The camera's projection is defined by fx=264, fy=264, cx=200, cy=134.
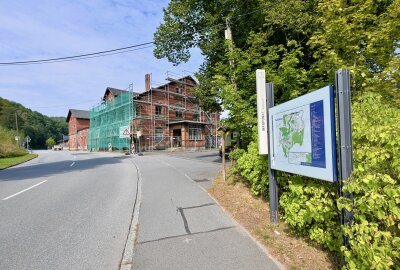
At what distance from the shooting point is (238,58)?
8305 mm

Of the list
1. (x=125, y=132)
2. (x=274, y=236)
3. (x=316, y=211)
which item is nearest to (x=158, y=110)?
(x=125, y=132)

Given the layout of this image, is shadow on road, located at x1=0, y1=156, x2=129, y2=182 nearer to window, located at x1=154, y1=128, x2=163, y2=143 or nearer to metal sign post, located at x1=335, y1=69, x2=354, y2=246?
metal sign post, located at x1=335, y1=69, x2=354, y2=246

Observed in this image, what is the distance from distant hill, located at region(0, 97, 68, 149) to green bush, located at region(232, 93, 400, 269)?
86.8 m

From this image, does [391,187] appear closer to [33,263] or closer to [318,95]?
[318,95]

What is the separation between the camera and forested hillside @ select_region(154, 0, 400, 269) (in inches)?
98.1

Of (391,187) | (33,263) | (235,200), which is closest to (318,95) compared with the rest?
(391,187)

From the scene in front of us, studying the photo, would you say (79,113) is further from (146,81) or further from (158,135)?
(158,135)

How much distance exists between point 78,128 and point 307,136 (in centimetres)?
7525

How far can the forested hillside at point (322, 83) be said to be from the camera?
98.1 inches

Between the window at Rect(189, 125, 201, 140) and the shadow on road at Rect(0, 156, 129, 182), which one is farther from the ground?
the window at Rect(189, 125, 201, 140)

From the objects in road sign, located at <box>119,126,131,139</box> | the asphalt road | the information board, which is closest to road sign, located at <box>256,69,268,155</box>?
the information board

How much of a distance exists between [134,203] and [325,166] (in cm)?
554

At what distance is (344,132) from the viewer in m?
3.05

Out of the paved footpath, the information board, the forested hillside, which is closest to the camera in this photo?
the forested hillside
